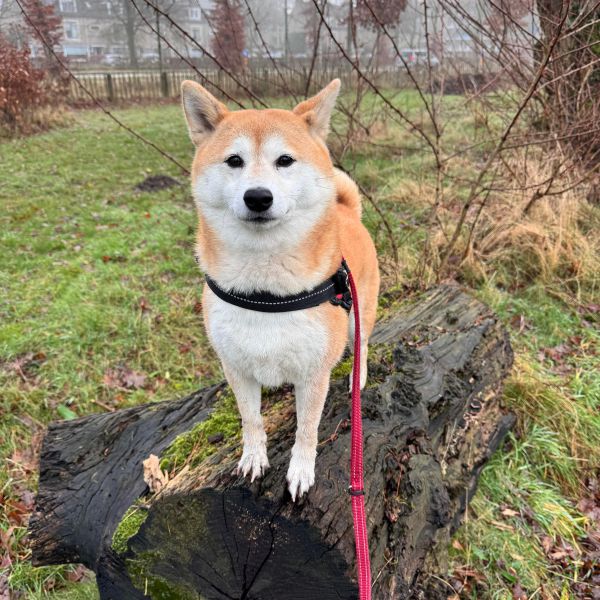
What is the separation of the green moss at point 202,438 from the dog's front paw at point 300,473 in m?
0.51

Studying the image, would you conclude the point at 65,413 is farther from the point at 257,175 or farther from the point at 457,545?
the point at 457,545

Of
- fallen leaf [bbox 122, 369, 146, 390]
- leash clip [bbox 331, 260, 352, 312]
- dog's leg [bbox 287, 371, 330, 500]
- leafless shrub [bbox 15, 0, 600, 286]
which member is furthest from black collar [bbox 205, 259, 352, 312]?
fallen leaf [bbox 122, 369, 146, 390]

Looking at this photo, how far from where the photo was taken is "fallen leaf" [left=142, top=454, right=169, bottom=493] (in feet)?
7.10

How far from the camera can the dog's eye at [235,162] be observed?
1.92 meters

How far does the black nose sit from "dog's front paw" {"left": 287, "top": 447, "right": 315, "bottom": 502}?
1055 mm

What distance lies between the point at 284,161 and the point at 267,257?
16.9 inches

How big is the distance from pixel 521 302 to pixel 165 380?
3726 millimetres

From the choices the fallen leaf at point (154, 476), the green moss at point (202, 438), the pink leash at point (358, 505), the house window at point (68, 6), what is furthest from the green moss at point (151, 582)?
the house window at point (68, 6)

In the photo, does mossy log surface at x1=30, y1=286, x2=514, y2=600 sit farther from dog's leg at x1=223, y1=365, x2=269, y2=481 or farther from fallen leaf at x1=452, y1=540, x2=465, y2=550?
fallen leaf at x1=452, y1=540, x2=465, y2=550

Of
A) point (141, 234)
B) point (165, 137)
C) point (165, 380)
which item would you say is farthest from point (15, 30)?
point (165, 380)

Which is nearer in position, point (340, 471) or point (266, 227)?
point (266, 227)

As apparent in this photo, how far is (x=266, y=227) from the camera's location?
1.82m

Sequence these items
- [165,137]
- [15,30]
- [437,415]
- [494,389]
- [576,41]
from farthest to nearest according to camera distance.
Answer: [15,30] → [165,137] → [576,41] → [494,389] → [437,415]

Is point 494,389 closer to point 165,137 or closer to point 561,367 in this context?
point 561,367
